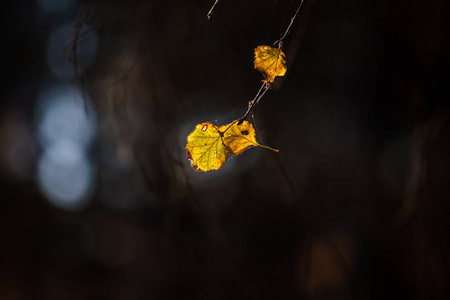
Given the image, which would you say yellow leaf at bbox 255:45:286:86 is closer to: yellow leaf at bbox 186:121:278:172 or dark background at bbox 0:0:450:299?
yellow leaf at bbox 186:121:278:172

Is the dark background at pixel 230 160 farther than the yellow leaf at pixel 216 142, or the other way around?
the dark background at pixel 230 160

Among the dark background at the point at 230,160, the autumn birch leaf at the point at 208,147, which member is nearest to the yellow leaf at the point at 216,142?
the autumn birch leaf at the point at 208,147

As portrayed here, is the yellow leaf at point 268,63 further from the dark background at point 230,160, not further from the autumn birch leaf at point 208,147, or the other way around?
the dark background at point 230,160

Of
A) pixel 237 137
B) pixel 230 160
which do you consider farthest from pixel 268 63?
pixel 230 160

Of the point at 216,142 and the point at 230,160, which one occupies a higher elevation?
the point at 216,142

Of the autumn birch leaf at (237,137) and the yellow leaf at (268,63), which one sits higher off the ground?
the yellow leaf at (268,63)

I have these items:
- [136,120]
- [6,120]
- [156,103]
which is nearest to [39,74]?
[6,120]

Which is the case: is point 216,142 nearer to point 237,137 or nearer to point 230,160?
point 237,137
